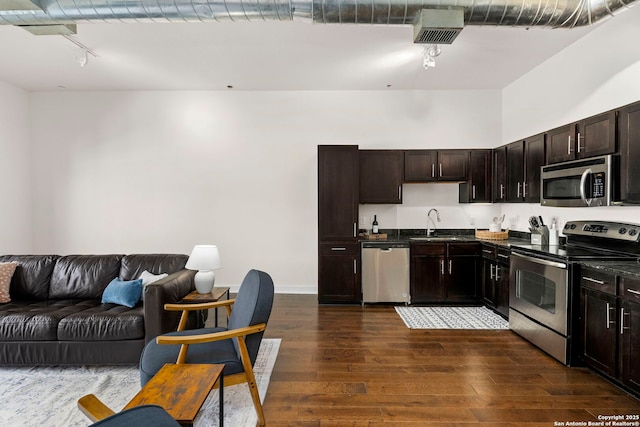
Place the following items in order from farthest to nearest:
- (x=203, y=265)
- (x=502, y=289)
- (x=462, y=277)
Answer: (x=462, y=277) < (x=502, y=289) < (x=203, y=265)

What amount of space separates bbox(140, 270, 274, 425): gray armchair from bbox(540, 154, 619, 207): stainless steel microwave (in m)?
3.03

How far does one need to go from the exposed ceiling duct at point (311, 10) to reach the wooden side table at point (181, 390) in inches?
93.8

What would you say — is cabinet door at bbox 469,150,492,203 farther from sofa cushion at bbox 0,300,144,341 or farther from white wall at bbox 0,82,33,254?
white wall at bbox 0,82,33,254

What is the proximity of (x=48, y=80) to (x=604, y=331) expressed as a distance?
7047 millimetres

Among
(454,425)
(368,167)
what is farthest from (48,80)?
(454,425)

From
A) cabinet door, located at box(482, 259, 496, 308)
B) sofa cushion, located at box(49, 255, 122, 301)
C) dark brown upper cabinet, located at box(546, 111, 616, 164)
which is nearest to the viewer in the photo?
dark brown upper cabinet, located at box(546, 111, 616, 164)

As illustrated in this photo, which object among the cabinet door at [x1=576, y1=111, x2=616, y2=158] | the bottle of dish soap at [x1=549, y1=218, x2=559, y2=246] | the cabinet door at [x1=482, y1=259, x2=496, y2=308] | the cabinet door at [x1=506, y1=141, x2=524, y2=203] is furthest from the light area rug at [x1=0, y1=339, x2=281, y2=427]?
the cabinet door at [x1=506, y1=141, x2=524, y2=203]

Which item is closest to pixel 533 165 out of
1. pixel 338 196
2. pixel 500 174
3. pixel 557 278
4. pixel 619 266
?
pixel 500 174

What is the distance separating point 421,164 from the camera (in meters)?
5.00

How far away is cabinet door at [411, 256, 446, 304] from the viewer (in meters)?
4.68

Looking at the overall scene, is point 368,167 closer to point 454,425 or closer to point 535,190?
point 535,190

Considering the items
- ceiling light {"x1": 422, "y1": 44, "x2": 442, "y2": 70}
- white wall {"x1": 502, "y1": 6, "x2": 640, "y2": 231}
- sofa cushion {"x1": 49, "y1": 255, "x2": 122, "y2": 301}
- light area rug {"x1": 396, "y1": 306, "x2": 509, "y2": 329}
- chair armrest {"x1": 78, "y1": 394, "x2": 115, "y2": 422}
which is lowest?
light area rug {"x1": 396, "y1": 306, "x2": 509, "y2": 329}

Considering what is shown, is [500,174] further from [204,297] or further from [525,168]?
[204,297]

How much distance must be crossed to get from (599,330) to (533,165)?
83.4 inches
